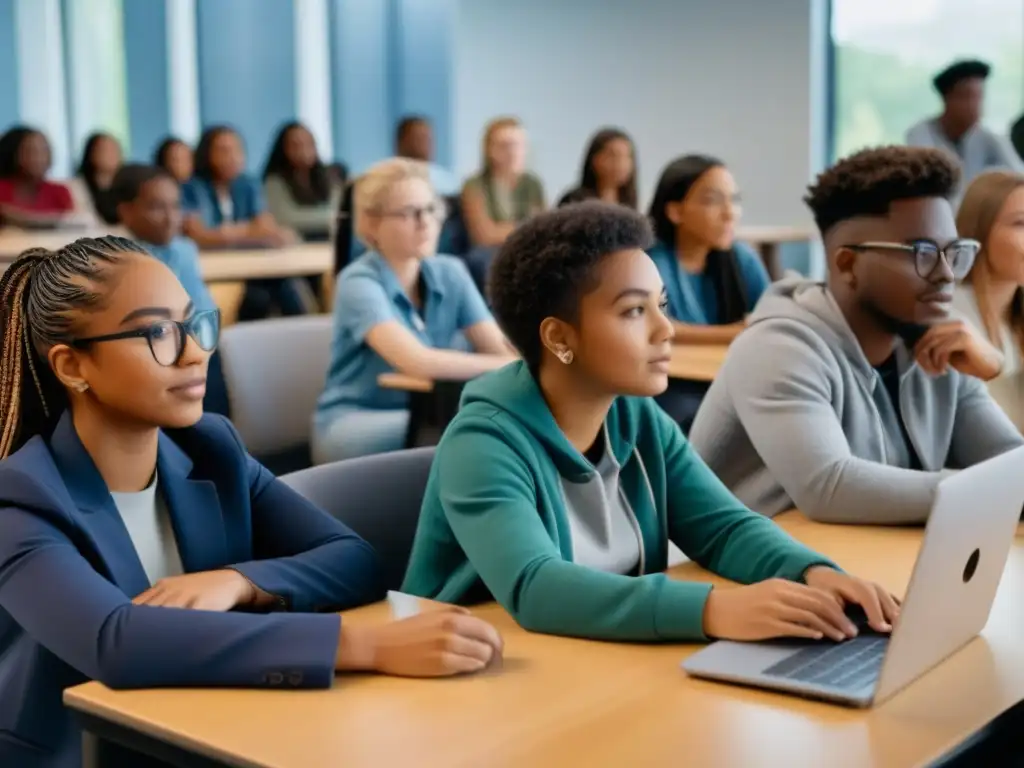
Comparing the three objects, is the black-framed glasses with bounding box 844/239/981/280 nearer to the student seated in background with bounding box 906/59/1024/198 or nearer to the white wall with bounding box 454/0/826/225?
the student seated in background with bounding box 906/59/1024/198

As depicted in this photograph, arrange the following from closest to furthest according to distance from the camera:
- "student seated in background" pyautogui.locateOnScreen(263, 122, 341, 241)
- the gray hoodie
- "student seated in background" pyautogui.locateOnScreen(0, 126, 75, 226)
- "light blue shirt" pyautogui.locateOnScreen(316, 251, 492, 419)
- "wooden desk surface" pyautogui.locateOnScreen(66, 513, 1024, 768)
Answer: "wooden desk surface" pyautogui.locateOnScreen(66, 513, 1024, 768) < the gray hoodie < "light blue shirt" pyautogui.locateOnScreen(316, 251, 492, 419) < "student seated in background" pyautogui.locateOnScreen(0, 126, 75, 226) < "student seated in background" pyautogui.locateOnScreen(263, 122, 341, 241)

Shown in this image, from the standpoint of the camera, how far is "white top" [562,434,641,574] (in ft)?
5.57

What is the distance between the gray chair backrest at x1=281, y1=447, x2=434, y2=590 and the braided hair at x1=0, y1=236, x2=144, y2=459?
362 millimetres

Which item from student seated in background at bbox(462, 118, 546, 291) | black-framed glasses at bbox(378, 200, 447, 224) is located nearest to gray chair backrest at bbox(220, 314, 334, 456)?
black-framed glasses at bbox(378, 200, 447, 224)

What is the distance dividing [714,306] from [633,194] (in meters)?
2.22

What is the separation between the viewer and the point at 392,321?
134 inches

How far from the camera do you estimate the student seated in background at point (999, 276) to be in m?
2.51

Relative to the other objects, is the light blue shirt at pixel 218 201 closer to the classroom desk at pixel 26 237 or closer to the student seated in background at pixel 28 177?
the student seated in background at pixel 28 177

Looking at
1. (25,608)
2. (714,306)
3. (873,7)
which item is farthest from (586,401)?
(873,7)

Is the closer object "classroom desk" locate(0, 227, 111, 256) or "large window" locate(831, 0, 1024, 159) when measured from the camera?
"classroom desk" locate(0, 227, 111, 256)

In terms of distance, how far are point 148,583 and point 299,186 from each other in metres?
6.75

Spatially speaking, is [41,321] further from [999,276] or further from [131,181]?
[131,181]

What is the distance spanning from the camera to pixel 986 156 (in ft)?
22.3

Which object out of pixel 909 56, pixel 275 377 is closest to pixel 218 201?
pixel 909 56
